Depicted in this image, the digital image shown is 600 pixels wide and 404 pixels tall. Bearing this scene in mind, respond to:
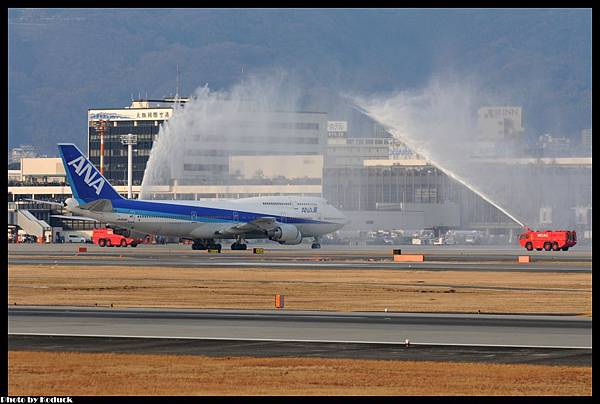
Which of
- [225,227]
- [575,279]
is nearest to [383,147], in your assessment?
[225,227]

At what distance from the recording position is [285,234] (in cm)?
12938

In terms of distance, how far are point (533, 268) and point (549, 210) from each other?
84405 millimetres

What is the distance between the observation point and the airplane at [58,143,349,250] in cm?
12331

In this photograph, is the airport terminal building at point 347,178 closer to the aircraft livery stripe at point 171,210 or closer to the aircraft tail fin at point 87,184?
the aircraft tail fin at point 87,184

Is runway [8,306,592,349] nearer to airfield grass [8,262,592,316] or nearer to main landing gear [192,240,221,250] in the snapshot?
airfield grass [8,262,592,316]

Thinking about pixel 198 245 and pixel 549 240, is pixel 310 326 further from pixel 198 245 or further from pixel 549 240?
pixel 549 240

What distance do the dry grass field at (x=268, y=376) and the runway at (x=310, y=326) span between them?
509 cm

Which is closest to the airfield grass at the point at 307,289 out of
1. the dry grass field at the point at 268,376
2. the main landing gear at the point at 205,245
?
the dry grass field at the point at 268,376

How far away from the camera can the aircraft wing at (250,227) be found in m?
126

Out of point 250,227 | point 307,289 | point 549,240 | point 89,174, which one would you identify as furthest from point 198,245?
point 307,289

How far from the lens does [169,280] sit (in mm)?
69688

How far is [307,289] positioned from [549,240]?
7456 centimetres

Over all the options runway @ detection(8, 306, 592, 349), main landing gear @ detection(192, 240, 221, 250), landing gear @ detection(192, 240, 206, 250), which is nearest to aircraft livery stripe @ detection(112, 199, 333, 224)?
main landing gear @ detection(192, 240, 221, 250)
